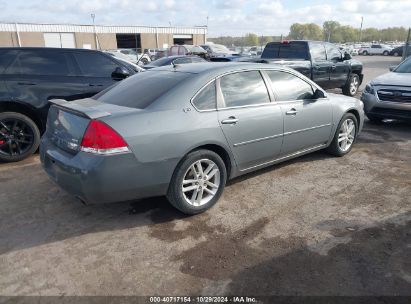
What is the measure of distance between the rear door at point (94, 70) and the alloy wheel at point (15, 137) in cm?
112

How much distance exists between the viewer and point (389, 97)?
725 cm

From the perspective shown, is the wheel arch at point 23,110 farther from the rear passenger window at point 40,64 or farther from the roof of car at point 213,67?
the roof of car at point 213,67

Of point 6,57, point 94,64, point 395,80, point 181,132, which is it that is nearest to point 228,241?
point 181,132

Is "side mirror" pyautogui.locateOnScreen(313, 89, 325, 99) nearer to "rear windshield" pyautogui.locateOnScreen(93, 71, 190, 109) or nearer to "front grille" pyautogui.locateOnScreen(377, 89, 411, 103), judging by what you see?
"rear windshield" pyautogui.locateOnScreen(93, 71, 190, 109)

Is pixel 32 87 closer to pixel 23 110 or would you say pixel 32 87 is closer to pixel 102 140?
pixel 23 110

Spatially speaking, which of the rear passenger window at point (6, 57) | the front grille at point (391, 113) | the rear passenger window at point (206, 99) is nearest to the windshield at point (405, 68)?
the front grille at point (391, 113)

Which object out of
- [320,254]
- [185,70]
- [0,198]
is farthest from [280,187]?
[0,198]

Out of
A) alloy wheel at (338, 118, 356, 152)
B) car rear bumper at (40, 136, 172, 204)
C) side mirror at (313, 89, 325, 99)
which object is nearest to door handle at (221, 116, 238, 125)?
car rear bumper at (40, 136, 172, 204)

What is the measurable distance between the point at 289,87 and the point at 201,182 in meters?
1.86

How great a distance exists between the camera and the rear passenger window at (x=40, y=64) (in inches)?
220

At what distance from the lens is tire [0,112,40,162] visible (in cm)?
542

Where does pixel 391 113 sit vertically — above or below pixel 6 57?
below

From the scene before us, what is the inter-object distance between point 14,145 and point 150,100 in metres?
3.08

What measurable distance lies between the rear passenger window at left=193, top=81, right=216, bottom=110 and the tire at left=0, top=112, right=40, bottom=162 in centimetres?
318
